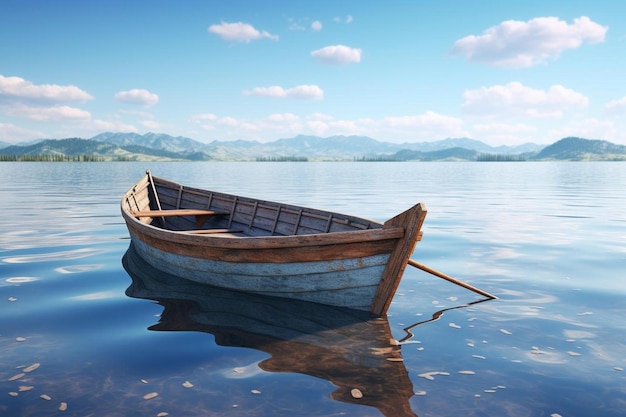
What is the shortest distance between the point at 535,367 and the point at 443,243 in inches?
440

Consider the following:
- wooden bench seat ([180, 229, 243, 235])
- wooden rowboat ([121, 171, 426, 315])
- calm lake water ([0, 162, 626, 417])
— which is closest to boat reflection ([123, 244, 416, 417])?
calm lake water ([0, 162, 626, 417])

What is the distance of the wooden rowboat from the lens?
9.14 meters

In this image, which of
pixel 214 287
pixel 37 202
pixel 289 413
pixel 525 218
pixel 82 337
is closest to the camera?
pixel 289 413

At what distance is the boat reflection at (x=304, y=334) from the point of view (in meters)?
6.93

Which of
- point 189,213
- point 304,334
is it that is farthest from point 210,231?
point 304,334

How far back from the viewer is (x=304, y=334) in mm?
8969

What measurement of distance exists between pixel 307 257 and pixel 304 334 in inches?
62.5

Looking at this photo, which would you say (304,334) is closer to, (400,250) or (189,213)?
(400,250)

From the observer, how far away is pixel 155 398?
6.53m

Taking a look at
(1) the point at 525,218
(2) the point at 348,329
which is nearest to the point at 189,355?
(2) the point at 348,329

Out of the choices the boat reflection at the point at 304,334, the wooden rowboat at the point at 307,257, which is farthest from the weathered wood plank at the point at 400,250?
the boat reflection at the point at 304,334

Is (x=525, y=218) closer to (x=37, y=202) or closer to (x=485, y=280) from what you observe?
(x=485, y=280)

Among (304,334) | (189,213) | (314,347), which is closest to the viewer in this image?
(314,347)

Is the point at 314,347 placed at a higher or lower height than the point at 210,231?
lower
